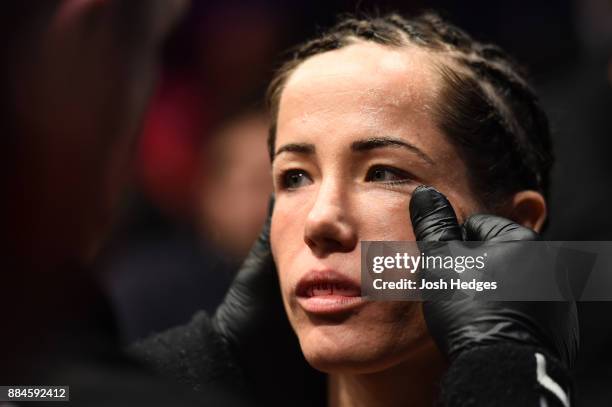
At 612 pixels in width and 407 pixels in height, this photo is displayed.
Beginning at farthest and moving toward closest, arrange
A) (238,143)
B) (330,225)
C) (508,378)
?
(238,143)
(330,225)
(508,378)

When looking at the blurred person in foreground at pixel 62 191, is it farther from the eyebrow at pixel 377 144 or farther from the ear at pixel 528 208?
the ear at pixel 528 208

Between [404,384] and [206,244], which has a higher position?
[206,244]

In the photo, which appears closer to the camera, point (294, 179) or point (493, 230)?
point (493, 230)

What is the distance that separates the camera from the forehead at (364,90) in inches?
44.7

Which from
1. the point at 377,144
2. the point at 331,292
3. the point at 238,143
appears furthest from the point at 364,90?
the point at 238,143

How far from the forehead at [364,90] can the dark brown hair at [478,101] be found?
3 cm

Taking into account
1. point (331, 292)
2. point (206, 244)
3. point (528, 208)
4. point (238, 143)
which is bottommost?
point (331, 292)

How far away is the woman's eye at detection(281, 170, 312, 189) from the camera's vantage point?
1183 millimetres

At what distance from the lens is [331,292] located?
1.10 m

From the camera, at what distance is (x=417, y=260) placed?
1088mm

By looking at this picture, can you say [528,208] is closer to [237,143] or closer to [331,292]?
[331,292]

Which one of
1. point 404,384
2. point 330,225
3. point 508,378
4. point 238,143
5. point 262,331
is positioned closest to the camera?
point 508,378

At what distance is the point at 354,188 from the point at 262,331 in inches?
13.9

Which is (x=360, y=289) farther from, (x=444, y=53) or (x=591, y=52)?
(x=591, y=52)
